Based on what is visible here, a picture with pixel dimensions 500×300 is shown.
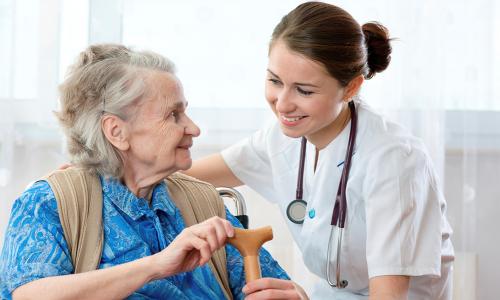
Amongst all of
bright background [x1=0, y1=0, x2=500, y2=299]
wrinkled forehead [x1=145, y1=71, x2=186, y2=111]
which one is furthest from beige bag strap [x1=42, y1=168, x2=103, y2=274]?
bright background [x1=0, y1=0, x2=500, y2=299]

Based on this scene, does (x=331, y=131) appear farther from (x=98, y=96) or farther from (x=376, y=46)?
(x=98, y=96)

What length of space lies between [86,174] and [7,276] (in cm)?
28

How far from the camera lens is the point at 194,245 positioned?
1.35 meters

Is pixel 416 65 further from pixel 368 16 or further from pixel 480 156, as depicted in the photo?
pixel 480 156

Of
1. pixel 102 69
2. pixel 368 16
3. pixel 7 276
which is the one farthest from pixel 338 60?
pixel 368 16

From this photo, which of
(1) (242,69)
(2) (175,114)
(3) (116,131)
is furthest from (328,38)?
(1) (242,69)

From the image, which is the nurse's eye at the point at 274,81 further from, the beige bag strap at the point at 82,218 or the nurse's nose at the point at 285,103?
the beige bag strap at the point at 82,218

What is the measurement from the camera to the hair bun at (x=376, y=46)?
1.86 metres

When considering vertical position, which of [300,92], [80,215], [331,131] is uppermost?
[300,92]

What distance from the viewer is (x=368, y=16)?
2787mm

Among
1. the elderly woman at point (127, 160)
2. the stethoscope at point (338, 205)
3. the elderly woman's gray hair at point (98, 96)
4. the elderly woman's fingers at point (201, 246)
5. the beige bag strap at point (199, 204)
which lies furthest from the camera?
the stethoscope at point (338, 205)

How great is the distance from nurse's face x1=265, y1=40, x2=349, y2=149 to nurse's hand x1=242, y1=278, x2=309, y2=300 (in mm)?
436

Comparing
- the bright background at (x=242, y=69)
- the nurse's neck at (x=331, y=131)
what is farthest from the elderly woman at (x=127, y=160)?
the bright background at (x=242, y=69)

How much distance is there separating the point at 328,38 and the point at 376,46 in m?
0.20
